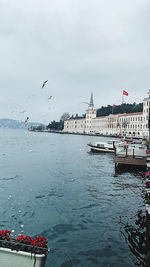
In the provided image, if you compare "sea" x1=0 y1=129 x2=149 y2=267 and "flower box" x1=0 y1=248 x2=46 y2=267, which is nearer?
"flower box" x1=0 y1=248 x2=46 y2=267

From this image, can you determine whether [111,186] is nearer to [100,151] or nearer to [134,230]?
[134,230]

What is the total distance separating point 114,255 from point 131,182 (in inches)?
444

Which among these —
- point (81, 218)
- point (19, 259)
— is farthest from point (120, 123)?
point (19, 259)

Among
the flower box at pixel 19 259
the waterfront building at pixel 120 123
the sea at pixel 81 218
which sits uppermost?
the waterfront building at pixel 120 123

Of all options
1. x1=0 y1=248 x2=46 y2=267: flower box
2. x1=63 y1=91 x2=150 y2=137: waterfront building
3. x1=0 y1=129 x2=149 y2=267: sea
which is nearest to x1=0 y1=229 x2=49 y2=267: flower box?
x1=0 y1=248 x2=46 y2=267: flower box

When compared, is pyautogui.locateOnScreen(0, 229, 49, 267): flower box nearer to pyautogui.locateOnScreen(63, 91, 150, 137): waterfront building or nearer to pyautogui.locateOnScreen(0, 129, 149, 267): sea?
pyautogui.locateOnScreen(0, 129, 149, 267): sea

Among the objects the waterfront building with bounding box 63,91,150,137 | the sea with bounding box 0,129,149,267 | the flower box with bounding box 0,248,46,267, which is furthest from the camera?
the waterfront building with bounding box 63,91,150,137

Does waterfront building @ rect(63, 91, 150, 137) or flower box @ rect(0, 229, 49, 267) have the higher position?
waterfront building @ rect(63, 91, 150, 137)

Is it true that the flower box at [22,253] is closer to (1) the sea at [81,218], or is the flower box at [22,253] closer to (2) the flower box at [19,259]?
(2) the flower box at [19,259]

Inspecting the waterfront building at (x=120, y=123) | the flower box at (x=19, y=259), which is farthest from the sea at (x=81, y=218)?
the waterfront building at (x=120, y=123)

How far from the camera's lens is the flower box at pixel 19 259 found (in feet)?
12.7

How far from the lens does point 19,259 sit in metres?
3.93

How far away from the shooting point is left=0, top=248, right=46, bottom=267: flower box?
12.7ft

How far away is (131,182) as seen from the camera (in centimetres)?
1764
